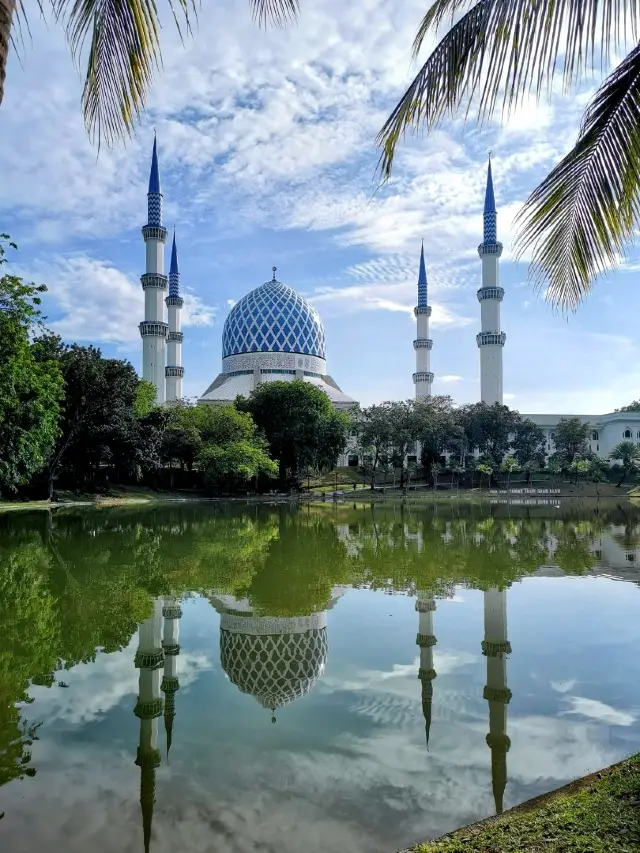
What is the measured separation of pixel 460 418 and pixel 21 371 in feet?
131

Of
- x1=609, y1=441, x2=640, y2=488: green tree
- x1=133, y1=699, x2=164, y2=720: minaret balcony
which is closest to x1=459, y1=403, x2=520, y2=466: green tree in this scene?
x1=609, y1=441, x2=640, y2=488: green tree

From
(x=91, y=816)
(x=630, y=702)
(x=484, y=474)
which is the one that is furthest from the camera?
(x=484, y=474)

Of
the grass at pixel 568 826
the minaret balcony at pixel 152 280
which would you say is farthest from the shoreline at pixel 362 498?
the grass at pixel 568 826

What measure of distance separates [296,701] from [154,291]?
5171 cm

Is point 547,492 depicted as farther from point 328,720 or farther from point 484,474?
point 328,720

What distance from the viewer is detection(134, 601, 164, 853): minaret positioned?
384 centimetres

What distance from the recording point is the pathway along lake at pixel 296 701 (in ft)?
12.1

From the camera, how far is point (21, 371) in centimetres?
2011

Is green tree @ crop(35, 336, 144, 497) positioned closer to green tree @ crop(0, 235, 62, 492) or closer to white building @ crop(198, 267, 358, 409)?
green tree @ crop(0, 235, 62, 492)

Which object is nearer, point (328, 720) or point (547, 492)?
point (328, 720)

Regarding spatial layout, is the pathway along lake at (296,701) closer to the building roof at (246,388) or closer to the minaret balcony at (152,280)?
the minaret balcony at (152,280)

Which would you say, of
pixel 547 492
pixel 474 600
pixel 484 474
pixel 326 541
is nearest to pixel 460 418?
pixel 484 474

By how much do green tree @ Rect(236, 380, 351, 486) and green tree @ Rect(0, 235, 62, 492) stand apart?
20.6 m

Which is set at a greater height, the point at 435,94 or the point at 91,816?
the point at 435,94
